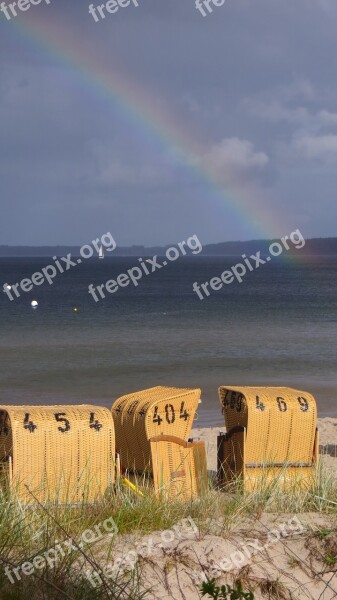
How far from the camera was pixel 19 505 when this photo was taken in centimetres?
544

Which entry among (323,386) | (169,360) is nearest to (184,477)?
(323,386)

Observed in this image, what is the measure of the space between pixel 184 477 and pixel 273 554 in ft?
9.80

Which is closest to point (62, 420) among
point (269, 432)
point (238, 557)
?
point (238, 557)

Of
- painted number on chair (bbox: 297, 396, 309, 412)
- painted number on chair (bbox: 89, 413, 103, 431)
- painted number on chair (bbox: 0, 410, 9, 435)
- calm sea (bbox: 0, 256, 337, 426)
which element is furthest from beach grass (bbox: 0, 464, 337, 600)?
calm sea (bbox: 0, 256, 337, 426)

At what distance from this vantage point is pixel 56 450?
6.80 metres

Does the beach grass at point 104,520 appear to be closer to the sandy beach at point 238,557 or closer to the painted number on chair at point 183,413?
the sandy beach at point 238,557

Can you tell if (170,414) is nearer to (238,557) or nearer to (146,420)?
(146,420)

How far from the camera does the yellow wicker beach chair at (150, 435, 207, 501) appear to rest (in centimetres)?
791

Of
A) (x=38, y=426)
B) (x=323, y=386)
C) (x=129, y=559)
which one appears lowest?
(x=323, y=386)

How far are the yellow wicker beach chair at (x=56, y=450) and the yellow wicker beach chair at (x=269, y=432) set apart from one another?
189 centimetres

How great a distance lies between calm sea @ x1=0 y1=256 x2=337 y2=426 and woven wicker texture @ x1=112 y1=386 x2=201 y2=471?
8.44 metres

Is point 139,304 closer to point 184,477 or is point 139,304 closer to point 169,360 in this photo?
point 169,360

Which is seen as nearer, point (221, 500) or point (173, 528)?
point (173, 528)

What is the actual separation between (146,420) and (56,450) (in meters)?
1.52
